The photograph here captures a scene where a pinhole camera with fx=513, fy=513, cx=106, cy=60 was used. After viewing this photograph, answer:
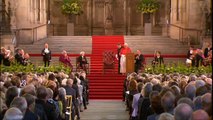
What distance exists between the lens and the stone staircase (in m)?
27.7

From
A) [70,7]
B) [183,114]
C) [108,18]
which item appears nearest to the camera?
[183,114]

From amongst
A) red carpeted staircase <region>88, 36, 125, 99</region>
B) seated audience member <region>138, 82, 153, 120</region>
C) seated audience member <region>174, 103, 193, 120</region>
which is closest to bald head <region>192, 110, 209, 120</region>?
seated audience member <region>174, 103, 193, 120</region>

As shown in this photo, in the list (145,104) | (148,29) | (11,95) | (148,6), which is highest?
(148,6)

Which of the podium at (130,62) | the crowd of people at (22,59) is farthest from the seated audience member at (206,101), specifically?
the podium at (130,62)

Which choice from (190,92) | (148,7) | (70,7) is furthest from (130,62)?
(190,92)

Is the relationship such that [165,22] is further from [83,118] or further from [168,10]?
[83,118]

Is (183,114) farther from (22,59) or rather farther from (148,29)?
(148,29)

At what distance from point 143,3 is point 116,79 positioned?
37.3 feet

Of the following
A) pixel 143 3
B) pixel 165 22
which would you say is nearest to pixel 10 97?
pixel 143 3

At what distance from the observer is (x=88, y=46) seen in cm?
2953

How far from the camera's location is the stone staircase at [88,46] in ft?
90.7

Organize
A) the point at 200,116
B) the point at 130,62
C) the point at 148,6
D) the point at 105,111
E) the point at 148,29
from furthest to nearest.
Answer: the point at 148,29 → the point at 148,6 → the point at 130,62 → the point at 105,111 → the point at 200,116

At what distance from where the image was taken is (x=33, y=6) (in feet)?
105

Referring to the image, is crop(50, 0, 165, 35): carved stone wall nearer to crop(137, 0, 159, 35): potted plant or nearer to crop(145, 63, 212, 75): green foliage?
crop(137, 0, 159, 35): potted plant
